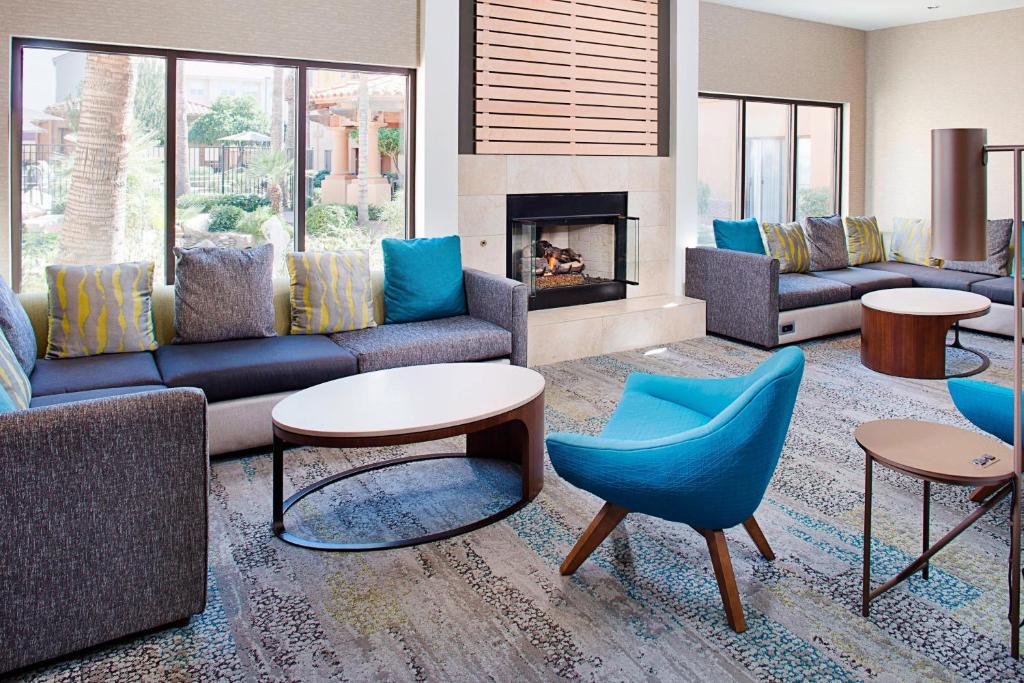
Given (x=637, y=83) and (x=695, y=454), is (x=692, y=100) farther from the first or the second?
(x=695, y=454)

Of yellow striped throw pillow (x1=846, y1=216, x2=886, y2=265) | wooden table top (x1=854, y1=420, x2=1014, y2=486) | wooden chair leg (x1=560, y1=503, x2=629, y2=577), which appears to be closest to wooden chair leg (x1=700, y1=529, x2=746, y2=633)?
wooden chair leg (x1=560, y1=503, x2=629, y2=577)

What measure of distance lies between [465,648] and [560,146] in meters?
4.24

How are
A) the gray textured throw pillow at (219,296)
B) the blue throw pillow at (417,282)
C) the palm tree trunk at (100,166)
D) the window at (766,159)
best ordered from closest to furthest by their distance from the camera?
the gray textured throw pillow at (219,296)
the palm tree trunk at (100,166)
the blue throw pillow at (417,282)
the window at (766,159)

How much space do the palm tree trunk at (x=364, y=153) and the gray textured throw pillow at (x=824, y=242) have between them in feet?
12.1

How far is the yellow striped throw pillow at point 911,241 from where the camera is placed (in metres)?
6.88

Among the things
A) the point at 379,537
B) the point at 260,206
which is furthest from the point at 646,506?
the point at 260,206

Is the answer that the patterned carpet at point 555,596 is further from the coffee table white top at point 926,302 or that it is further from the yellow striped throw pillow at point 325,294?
Answer: the coffee table white top at point 926,302

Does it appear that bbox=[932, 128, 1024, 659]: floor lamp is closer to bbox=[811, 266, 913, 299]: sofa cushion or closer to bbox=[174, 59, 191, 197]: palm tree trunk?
bbox=[174, 59, 191, 197]: palm tree trunk

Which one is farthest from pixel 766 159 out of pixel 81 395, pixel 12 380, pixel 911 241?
pixel 12 380

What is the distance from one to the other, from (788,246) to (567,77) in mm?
2221

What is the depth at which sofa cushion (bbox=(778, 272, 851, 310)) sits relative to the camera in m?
5.70

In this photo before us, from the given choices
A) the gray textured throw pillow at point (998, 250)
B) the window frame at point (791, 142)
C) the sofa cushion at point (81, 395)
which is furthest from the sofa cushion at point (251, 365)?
the gray textured throw pillow at point (998, 250)

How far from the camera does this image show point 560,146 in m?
5.68

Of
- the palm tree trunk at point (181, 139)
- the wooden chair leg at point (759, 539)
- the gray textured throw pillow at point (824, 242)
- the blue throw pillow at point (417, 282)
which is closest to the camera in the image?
the wooden chair leg at point (759, 539)
